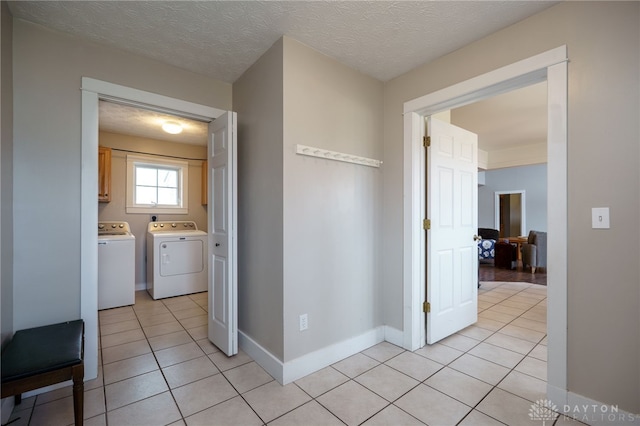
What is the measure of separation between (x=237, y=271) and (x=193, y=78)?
1754 mm

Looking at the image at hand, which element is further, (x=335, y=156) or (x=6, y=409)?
(x=335, y=156)

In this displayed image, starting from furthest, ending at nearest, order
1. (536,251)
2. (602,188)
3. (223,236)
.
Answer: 1. (536,251)
2. (223,236)
3. (602,188)

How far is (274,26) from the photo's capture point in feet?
6.17

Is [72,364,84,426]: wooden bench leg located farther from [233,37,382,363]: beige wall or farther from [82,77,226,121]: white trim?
[82,77,226,121]: white trim

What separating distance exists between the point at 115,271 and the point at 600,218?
183 inches

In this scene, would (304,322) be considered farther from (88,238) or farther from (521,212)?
(521,212)

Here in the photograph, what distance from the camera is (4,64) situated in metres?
1.63

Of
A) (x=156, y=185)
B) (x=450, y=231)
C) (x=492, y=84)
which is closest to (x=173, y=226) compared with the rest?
(x=156, y=185)

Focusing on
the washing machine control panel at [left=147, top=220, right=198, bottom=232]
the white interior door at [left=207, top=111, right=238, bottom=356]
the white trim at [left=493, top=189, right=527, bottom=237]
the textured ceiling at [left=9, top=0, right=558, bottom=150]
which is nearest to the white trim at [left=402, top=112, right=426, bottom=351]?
the textured ceiling at [left=9, top=0, right=558, bottom=150]

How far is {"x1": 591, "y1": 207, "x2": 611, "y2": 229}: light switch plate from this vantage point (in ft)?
4.90

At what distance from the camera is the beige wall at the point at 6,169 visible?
1.57 metres

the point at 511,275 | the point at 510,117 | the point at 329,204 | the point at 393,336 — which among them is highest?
the point at 510,117

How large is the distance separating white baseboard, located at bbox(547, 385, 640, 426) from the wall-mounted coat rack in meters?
1.95

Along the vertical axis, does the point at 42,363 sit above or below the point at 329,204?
below
